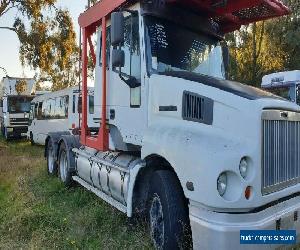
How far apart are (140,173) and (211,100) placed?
1625mm

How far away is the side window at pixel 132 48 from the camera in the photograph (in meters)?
6.14

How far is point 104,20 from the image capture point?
714 centimetres

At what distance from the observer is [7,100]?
25688mm

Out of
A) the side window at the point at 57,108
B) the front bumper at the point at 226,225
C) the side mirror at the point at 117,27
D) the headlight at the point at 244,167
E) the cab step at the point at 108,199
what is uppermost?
the side mirror at the point at 117,27

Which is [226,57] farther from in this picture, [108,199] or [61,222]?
[61,222]

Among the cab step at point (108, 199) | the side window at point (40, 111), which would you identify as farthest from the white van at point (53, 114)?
the cab step at point (108, 199)

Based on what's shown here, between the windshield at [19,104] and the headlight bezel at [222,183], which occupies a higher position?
the windshield at [19,104]

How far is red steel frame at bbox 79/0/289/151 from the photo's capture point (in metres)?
6.41

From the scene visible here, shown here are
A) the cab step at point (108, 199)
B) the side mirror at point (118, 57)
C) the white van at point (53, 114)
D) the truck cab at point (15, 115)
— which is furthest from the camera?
the truck cab at point (15, 115)

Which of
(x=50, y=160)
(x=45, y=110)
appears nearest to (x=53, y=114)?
(x=45, y=110)

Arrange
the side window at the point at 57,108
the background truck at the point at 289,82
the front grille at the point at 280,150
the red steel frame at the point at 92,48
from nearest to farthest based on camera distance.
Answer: the front grille at the point at 280,150
the red steel frame at the point at 92,48
the background truck at the point at 289,82
the side window at the point at 57,108

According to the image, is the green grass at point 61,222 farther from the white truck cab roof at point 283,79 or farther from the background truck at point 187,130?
the white truck cab roof at point 283,79

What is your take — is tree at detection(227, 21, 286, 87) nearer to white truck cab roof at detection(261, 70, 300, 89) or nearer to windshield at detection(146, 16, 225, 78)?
white truck cab roof at detection(261, 70, 300, 89)

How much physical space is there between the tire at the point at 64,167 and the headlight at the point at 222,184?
5.61 metres
